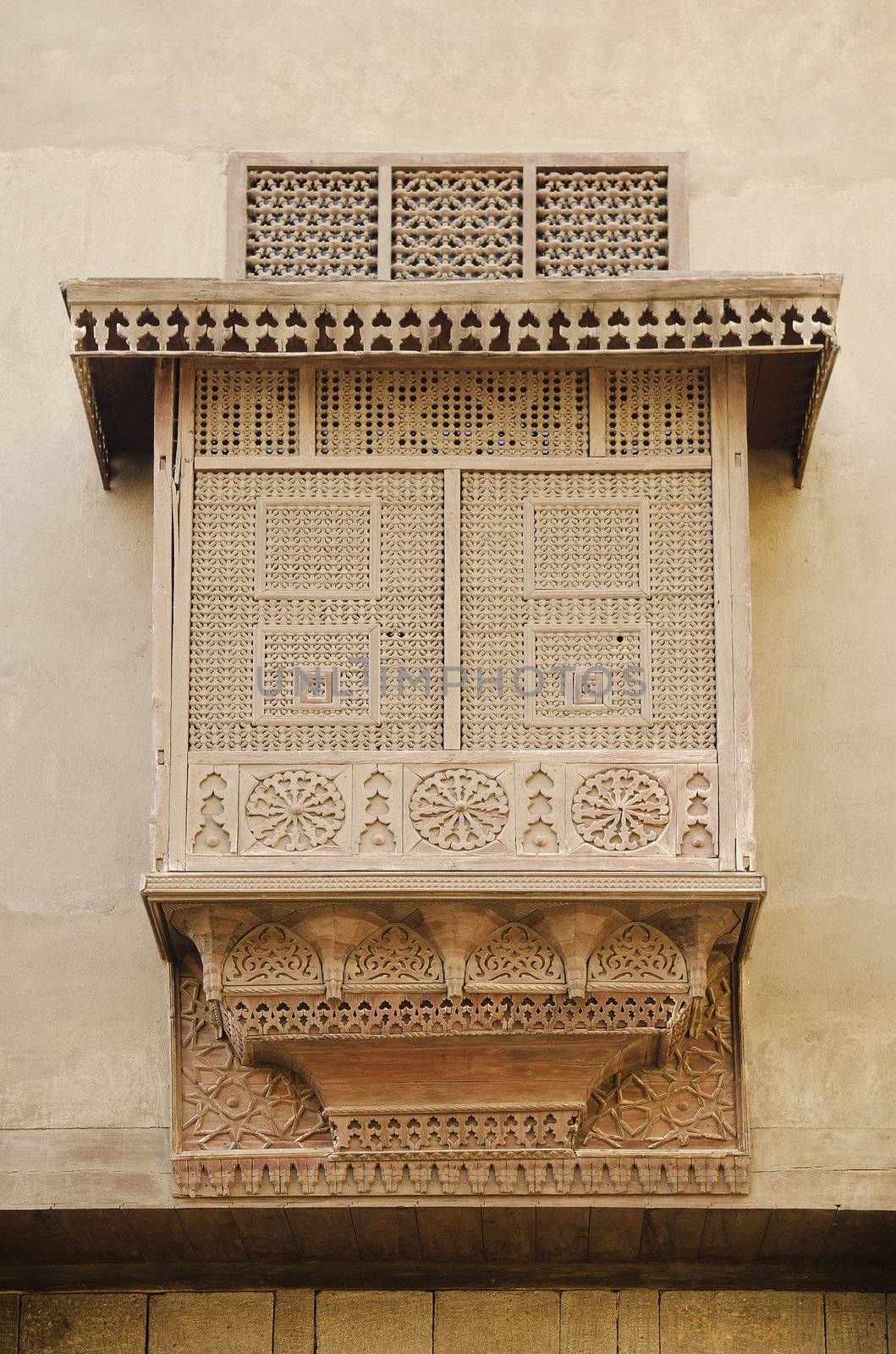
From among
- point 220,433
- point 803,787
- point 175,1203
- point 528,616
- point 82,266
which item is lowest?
point 175,1203

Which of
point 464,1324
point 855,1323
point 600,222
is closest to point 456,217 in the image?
point 600,222

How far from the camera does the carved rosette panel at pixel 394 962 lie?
6941 mm

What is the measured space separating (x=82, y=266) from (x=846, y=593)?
301 centimetres

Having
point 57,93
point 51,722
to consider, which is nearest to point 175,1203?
point 51,722

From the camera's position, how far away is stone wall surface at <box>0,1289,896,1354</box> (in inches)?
302

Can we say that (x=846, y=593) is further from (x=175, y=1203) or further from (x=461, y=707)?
(x=175, y=1203)

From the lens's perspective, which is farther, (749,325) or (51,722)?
(51,722)

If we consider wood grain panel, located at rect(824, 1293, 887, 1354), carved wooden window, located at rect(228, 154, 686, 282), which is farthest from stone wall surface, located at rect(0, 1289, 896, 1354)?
carved wooden window, located at rect(228, 154, 686, 282)

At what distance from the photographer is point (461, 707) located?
6.98 metres

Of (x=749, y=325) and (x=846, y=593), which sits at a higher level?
(x=749, y=325)

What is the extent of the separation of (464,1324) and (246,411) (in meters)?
3.23

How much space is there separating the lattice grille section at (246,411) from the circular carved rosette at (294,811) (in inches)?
44.2

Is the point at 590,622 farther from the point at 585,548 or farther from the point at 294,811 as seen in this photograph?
the point at 294,811

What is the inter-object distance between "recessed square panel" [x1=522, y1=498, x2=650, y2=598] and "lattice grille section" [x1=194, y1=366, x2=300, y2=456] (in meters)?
0.84
